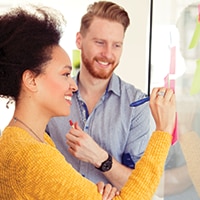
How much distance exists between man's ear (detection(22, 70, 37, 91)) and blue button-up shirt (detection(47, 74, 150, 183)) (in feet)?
1.57

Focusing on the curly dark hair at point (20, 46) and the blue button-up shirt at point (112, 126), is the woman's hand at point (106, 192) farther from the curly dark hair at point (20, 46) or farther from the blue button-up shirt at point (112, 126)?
the blue button-up shirt at point (112, 126)

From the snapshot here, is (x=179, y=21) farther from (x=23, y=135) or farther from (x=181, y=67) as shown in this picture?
(x=23, y=135)

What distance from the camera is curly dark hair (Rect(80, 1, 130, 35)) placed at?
5.03 feet

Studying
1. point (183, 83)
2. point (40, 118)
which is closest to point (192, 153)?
point (183, 83)

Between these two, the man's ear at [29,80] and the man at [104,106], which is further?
the man at [104,106]

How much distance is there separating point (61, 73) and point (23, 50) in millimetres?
102

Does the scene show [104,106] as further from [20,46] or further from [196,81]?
[20,46]

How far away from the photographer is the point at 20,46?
3.37 ft

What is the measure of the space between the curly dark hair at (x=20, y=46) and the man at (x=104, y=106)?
1.30 ft

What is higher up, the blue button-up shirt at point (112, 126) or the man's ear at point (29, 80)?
the man's ear at point (29, 80)

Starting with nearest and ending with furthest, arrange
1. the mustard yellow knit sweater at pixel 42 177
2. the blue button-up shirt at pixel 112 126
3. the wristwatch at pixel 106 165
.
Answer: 1. the mustard yellow knit sweater at pixel 42 177
2. the wristwatch at pixel 106 165
3. the blue button-up shirt at pixel 112 126

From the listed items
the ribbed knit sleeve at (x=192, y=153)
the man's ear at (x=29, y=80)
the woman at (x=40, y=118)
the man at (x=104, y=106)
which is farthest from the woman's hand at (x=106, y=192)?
the ribbed knit sleeve at (x=192, y=153)

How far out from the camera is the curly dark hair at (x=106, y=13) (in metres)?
1.53

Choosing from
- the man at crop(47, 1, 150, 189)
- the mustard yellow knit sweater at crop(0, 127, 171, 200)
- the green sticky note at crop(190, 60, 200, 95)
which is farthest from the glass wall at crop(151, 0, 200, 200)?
the mustard yellow knit sweater at crop(0, 127, 171, 200)
